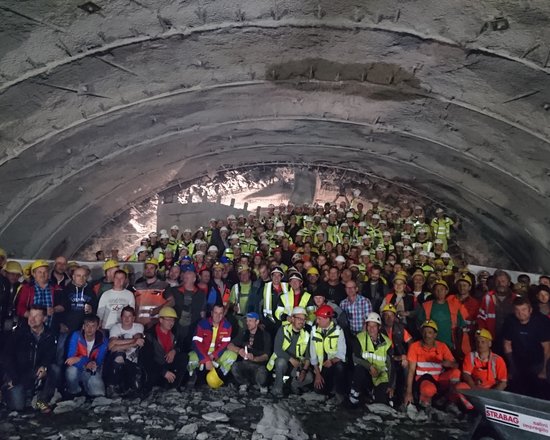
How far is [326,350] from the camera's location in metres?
6.83

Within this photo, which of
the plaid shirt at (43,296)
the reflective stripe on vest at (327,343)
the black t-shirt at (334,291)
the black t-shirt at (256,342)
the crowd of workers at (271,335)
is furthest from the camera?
the black t-shirt at (334,291)

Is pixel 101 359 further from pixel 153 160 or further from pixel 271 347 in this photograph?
pixel 153 160

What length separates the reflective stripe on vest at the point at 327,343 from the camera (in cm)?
681

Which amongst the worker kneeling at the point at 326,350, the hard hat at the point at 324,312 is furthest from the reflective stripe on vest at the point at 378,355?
the hard hat at the point at 324,312

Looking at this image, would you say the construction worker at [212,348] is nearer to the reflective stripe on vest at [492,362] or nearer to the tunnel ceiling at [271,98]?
the reflective stripe on vest at [492,362]

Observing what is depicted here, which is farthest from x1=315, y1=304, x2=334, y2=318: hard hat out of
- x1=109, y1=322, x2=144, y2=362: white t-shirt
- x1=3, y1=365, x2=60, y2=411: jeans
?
x1=3, y1=365, x2=60, y2=411: jeans

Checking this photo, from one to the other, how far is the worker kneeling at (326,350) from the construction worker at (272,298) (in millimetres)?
862

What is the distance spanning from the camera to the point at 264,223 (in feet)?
44.0

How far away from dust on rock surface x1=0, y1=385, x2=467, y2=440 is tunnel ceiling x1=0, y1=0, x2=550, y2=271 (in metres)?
5.39

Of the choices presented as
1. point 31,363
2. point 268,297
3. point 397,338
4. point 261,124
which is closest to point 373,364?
point 397,338

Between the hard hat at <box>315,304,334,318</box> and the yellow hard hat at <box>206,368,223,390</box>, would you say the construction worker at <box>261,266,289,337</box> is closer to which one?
the hard hat at <box>315,304,334,318</box>

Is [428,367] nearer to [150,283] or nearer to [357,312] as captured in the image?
[357,312]

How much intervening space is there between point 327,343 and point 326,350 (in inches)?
4.4

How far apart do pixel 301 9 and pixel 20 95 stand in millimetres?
5202
